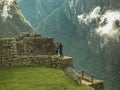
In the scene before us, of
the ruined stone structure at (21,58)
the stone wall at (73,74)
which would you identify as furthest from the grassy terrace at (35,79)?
the ruined stone structure at (21,58)

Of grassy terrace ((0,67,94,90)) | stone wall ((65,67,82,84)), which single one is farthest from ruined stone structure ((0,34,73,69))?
stone wall ((65,67,82,84))

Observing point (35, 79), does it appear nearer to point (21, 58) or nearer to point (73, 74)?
point (73, 74)

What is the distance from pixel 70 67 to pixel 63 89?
19.5 feet

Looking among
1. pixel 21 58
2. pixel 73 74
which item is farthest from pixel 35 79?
pixel 21 58

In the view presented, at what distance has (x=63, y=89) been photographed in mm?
21797

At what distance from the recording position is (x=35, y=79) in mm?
23547

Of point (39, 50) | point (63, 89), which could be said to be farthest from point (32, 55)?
point (63, 89)

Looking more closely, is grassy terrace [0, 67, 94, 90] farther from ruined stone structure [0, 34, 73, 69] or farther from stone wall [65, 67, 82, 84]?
ruined stone structure [0, 34, 73, 69]

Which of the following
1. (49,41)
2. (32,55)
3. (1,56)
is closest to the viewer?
(1,56)

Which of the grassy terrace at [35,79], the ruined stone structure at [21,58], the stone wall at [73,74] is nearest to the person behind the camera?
the grassy terrace at [35,79]

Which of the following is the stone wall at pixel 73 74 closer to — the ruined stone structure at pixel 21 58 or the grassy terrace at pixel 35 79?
the grassy terrace at pixel 35 79

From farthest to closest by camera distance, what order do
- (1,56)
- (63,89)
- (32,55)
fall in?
(32,55)
(1,56)
(63,89)

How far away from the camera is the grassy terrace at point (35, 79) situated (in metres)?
21.9

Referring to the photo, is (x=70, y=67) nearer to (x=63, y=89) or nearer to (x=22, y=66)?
(x=22, y=66)
